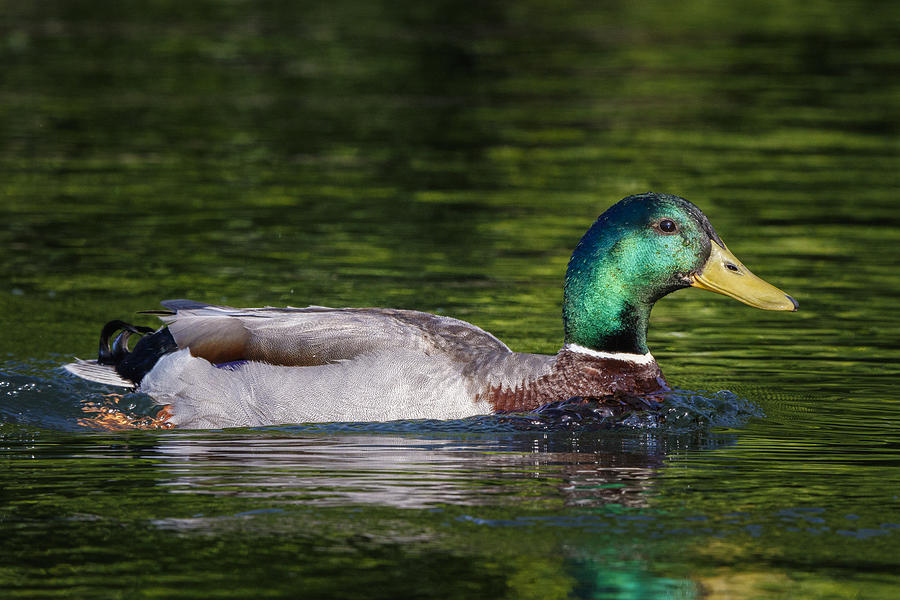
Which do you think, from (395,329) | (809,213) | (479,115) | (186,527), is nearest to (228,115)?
(479,115)

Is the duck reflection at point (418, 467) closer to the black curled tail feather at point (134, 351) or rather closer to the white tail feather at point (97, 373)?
the black curled tail feather at point (134, 351)

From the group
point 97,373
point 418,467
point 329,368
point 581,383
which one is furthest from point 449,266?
point 418,467

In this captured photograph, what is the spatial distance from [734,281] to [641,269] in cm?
56

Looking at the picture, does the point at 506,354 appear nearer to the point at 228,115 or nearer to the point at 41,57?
the point at 228,115

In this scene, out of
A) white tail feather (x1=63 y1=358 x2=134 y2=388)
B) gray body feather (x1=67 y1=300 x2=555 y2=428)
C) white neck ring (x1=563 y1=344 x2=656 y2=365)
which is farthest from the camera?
white tail feather (x1=63 y1=358 x2=134 y2=388)

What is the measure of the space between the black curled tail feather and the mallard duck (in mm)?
357

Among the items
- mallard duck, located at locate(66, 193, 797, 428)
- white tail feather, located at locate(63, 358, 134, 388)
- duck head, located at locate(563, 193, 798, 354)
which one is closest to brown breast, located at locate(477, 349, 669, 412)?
mallard duck, located at locate(66, 193, 797, 428)

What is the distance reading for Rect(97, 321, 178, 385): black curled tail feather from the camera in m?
10.0

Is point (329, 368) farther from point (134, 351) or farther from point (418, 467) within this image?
point (134, 351)

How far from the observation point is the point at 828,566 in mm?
6664

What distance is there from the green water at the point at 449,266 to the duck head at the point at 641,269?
0.74 meters

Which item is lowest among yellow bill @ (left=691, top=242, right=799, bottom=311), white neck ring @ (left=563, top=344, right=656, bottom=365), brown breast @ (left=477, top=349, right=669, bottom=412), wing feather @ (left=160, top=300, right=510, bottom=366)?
brown breast @ (left=477, top=349, right=669, bottom=412)

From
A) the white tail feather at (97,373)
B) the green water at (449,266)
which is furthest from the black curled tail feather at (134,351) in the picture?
the green water at (449,266)

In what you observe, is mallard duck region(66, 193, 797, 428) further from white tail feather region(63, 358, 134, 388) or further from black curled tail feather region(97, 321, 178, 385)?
white tail feather region(63, 358, 134, 388)
